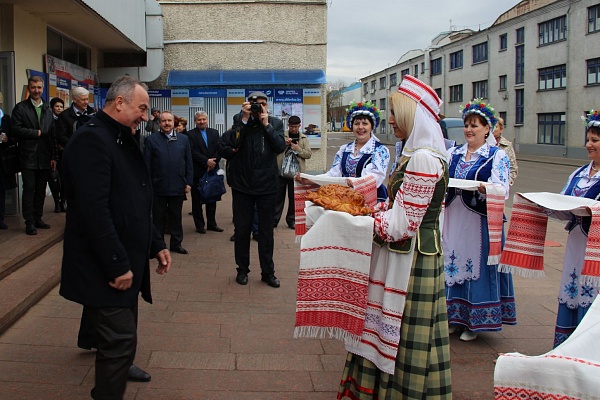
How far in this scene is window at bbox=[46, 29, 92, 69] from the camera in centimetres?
1170

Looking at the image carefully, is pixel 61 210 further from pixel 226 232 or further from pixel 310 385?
pixel 310 385

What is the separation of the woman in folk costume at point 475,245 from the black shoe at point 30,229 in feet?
17.1

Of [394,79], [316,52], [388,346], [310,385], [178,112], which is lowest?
[310,385]

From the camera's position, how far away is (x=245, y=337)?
5.02m

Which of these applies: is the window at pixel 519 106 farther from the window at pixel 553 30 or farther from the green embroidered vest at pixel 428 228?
the green embroidered vest at pixel 428 228

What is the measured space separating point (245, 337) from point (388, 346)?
6.82ft

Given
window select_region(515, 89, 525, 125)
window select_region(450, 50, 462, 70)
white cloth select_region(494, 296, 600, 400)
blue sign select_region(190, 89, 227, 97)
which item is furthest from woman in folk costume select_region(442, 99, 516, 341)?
window select_region(450, 50, 462, 70)

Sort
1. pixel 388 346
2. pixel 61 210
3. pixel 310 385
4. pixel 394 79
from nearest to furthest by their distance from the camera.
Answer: pixel 388 346 → pixel 310 385 → pixel 61 210 → pixel 394 79

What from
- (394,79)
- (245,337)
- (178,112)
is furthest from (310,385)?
(394,79)

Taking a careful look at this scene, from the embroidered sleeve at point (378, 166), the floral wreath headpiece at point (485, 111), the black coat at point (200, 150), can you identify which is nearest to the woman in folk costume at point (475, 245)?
the floral wreath headpiece at point (485, 111)

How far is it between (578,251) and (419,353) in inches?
68.8

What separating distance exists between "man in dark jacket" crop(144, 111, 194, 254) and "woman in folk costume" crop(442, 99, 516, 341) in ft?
13.6

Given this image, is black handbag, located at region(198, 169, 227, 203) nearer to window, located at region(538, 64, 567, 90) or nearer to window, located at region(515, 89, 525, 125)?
window, located at region(538, 64, 567, 90)

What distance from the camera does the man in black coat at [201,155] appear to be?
9.62 meters
